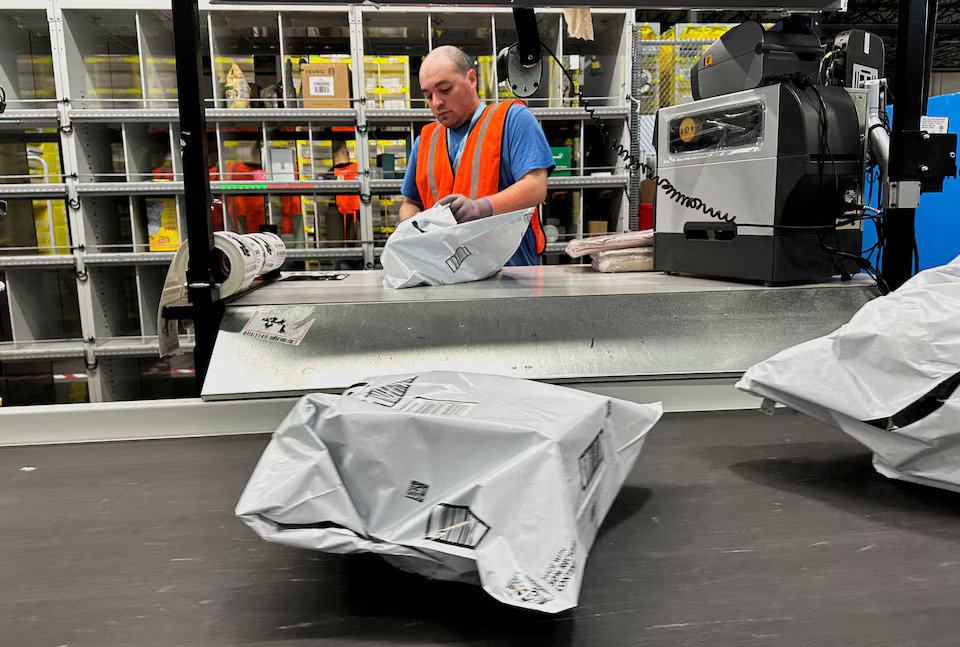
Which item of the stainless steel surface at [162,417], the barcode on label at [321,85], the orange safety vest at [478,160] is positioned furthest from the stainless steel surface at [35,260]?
the stainless steel surface at [162,417]

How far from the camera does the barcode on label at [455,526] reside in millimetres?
467

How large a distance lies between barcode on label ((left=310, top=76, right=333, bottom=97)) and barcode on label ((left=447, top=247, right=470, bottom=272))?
8.39 feet

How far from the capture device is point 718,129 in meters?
1.42

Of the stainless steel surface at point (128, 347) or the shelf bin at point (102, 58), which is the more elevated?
the shelf bin at point (102, 58)

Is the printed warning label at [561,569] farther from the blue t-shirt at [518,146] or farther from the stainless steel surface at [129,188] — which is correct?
the stainless steel surface at [129,188]

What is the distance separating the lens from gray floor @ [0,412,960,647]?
460 mm

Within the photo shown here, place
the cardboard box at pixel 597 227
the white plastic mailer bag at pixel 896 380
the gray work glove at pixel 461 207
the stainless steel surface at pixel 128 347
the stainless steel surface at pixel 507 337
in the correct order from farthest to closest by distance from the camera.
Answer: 1. the cardboard box at pixel 597 227
2. the stainless steel surface at pixel 128 347
3. the gray work glove at pixel 461 207
4. the stainless steel surface at pixel 507 337
5. the white plastic mailer bag at pixel 896 380

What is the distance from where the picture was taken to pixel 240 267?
3.87 feet

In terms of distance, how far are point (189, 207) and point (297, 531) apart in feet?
2.69

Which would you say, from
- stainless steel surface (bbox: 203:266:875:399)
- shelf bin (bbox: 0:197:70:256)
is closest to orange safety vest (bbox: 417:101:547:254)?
stainless steel surface (bbox: 203:266:875:399)

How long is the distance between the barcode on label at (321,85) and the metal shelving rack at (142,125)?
131mm

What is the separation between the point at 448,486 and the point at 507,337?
61cm

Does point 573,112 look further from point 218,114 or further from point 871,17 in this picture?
point 871,17

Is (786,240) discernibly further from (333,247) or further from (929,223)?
(333,247)
